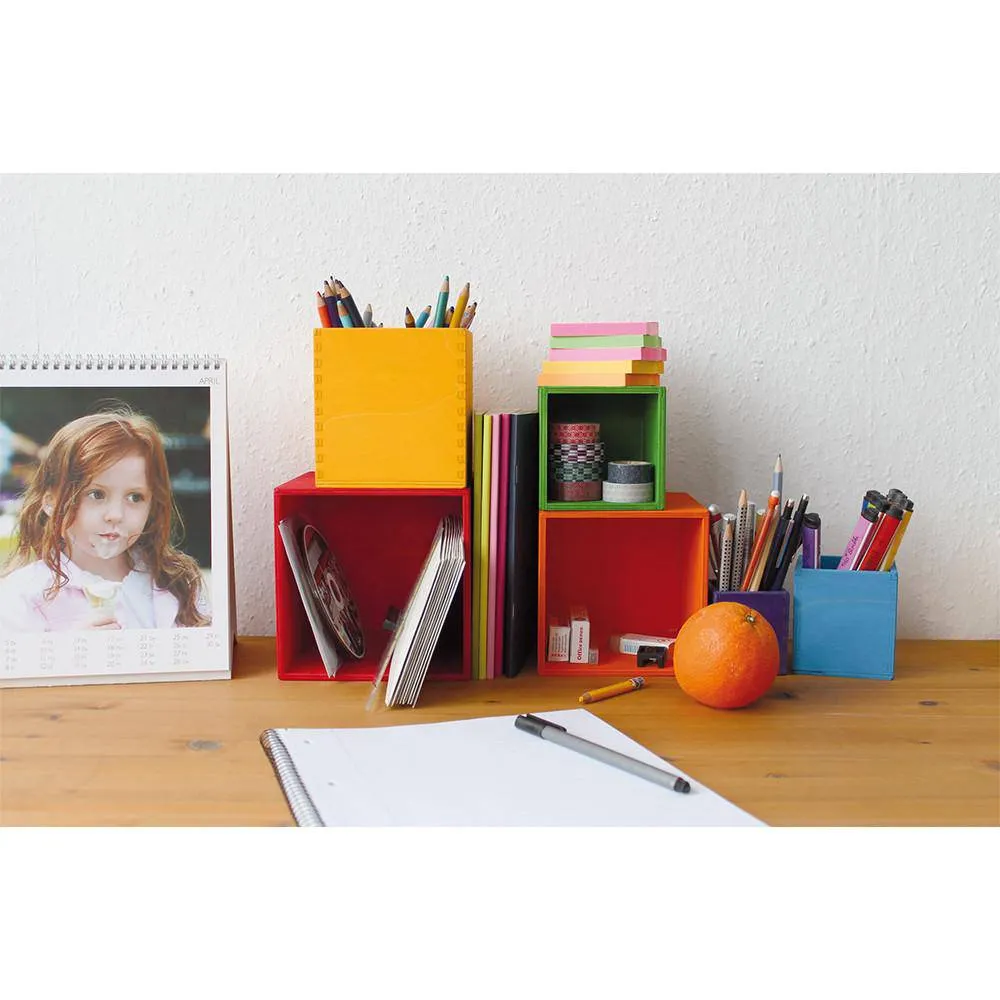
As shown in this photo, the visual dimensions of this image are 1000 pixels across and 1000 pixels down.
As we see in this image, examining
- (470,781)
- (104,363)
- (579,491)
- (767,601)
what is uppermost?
(104,363)

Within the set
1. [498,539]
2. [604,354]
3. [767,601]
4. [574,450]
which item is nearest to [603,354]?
[604,354]

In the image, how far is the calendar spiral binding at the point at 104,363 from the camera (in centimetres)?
119

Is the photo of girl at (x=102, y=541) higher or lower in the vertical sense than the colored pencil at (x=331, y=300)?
lower

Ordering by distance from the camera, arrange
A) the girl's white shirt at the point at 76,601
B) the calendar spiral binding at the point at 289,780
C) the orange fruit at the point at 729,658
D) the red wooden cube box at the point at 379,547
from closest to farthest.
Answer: the calendar spiral binding at the point at 289,780 → the orange fruit at the point at 729,658 → the girl's white shirt at the point at 76,601 → the red wooden cube box at the point at 379,547

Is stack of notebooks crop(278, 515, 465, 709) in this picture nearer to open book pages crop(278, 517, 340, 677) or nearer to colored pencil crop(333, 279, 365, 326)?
open book pages crop(278, 517, 340, 677)

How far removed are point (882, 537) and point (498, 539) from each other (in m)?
0.46

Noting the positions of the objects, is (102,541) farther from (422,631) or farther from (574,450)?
(574,450)

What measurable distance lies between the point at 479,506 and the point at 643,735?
345 mm

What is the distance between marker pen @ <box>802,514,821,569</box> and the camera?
123cm

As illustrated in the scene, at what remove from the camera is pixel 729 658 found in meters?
1.07

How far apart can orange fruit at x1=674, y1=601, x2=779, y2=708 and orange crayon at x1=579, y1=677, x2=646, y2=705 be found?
0.07 meters

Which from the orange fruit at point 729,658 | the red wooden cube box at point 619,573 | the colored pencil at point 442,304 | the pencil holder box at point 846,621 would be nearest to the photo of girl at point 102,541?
the colored pencil at point 442,304

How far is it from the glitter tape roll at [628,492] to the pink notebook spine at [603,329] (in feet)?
0.58

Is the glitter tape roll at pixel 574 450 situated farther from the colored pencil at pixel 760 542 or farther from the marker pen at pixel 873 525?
the marker pen at pixel 873 525
